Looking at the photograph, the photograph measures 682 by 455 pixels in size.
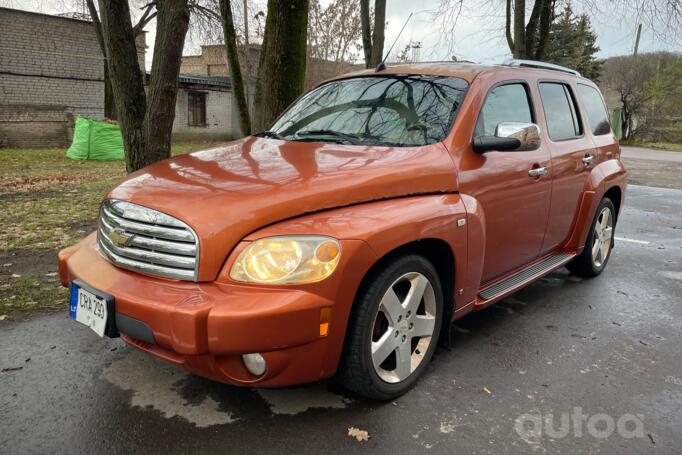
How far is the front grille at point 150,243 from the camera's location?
2264 millimetres

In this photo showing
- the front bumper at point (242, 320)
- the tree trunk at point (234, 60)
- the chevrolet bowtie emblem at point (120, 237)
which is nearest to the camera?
the front bumper at point (242, 320)

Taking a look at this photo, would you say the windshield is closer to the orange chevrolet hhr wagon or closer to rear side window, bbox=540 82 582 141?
the orange chevrolet hhr wagon

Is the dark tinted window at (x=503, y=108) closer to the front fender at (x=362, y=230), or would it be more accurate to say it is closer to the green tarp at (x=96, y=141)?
the front fender at (x=362, y=230)

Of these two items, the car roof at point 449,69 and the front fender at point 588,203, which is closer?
the car roof at point 449,69

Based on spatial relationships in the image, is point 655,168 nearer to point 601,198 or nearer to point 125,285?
point 601,198

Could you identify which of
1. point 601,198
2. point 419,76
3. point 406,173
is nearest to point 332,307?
point 406,173

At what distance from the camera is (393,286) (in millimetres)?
2623

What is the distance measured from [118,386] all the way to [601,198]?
4.05m

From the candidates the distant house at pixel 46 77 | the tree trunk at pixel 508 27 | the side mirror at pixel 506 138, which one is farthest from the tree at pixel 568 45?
the side mirror at pixel 506 138

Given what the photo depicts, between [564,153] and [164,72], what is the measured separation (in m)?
4.08

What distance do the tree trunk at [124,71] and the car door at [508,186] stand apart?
13.3 ft

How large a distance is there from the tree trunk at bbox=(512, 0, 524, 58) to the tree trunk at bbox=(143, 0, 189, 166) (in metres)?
8.71

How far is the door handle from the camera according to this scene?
351 cm

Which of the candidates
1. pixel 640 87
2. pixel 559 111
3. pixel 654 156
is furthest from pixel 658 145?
pixel 559 111
